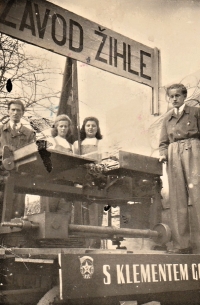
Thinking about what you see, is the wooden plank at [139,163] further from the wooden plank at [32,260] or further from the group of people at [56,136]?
the wooden plank at [32,260]

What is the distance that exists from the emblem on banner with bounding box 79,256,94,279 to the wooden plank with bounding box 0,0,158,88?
1432 mm

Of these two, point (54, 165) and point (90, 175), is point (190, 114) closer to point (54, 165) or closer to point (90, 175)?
point (90, 175)

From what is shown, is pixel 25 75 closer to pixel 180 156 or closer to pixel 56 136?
pixel 56 136

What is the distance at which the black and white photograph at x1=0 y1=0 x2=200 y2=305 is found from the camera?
1774mm

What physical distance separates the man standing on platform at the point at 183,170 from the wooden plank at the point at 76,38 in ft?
1.23

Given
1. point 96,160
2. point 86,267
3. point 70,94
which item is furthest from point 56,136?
point 86,267

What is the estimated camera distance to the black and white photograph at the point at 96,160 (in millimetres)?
1774

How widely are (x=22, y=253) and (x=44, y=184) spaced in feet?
2.36

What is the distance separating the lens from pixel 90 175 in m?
2.65

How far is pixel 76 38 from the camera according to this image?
2.49 m

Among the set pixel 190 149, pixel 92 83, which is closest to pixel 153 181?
pixel 190 149

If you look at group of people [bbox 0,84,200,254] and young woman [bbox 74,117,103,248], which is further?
young woman [bbox 74,117,103,248]

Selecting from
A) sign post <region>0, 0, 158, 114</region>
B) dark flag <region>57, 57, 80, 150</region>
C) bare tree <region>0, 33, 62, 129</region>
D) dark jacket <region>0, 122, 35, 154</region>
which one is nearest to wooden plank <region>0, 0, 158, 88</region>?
sign post <region>0, 0, 158, 114</region>

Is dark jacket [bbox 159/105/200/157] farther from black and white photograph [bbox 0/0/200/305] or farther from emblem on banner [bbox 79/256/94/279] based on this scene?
emblem on banner [bbox 79/256/94/279]
